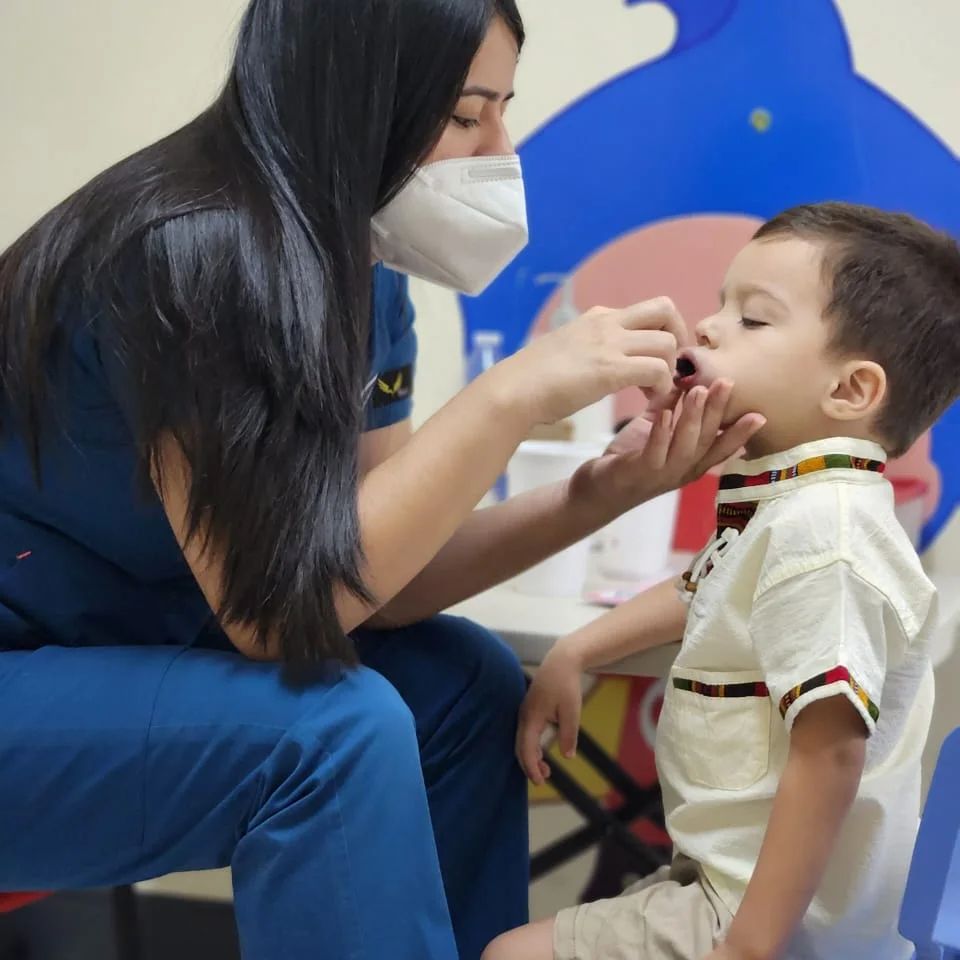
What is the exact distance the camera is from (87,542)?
1032 mm

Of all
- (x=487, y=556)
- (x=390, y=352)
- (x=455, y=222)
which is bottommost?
(x=487, y=556)

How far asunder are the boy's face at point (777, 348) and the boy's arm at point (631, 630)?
25 centimetres

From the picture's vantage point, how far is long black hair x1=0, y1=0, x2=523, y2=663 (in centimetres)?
88

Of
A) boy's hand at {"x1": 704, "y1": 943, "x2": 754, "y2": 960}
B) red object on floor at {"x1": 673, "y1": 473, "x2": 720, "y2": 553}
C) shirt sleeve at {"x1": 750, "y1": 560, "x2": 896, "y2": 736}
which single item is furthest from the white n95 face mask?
boy's hand at {"x1": 704, "y1": 943, "x2": 754, "y2": 960}

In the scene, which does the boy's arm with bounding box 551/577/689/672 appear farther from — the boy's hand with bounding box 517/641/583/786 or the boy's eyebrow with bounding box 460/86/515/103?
the boy's eyebrow with bounding box 460/86/515/103

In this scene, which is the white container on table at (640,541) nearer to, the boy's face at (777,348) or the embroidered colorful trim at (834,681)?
the boy's face at (777,348)

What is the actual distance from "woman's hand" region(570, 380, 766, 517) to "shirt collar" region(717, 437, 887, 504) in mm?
41

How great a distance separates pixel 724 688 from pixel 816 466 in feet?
Answer: 0.72

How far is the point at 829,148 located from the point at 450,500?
3.25ft

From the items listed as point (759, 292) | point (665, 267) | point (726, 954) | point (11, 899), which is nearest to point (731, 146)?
point (665, 267)

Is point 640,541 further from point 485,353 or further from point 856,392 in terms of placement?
point 856,392

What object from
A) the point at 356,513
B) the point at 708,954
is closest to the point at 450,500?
the point at 356,513

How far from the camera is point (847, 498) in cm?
92

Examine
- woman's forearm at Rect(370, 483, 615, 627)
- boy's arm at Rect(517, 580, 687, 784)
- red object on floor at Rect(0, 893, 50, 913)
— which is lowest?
boy's arm at Rect(517, 580, 687, 784)
